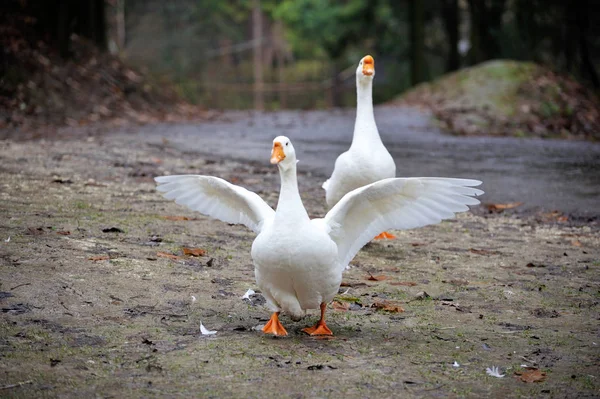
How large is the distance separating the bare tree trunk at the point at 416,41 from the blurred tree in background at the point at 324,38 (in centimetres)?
3

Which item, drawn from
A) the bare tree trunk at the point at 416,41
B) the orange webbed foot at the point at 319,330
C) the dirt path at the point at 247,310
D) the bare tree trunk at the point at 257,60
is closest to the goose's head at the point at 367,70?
the dirt path at the point at 247,310

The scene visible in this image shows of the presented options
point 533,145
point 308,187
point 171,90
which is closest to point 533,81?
point 533,145

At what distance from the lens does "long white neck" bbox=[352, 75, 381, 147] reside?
6.76 m

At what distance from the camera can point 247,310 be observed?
4.97 m

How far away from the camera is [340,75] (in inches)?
1094

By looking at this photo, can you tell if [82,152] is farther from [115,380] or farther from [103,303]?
[115,380]

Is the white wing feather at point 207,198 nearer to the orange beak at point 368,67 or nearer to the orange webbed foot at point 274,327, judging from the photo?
the orange webbed foot at point 274,327

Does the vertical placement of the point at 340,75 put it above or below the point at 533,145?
above

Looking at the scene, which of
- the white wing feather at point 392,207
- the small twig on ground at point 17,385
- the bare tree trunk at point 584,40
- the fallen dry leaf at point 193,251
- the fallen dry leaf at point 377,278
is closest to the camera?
the small twig on ground at point 17,385

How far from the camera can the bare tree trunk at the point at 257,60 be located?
90.0 ft

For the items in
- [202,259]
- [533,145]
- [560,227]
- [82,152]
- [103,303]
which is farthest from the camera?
[533,145]

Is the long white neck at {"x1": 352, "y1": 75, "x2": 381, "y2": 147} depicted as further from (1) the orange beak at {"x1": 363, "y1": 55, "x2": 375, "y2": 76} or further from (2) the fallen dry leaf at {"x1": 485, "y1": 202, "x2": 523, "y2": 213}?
(2) the fallen dry leaf at {"x1": 485, "y1": 202, "x2": 523, "y2": 213}

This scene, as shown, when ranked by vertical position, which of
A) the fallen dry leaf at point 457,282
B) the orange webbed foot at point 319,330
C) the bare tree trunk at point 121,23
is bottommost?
the orange webbed foot at point 319,330

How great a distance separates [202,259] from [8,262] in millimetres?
1356
